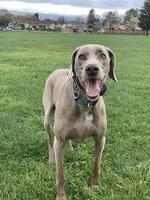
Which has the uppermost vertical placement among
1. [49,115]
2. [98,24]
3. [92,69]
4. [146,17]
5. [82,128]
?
[92,69]

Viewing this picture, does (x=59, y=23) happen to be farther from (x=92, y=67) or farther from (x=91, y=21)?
(x=92, y=67)

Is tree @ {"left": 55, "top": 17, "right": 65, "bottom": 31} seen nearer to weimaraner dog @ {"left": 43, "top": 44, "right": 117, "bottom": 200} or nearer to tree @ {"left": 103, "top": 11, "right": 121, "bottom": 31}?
tree @ {"left": 103, "top": 11, "right": 121, "bottom": 31}

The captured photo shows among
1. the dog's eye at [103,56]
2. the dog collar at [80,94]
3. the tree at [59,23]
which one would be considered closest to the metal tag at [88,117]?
the dog collar at [80,94]

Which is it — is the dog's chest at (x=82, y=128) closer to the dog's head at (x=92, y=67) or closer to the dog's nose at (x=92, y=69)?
the dog's head at (x=92, y=67)

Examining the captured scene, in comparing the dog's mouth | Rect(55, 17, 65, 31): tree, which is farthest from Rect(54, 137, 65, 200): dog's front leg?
Rect(55, 17, 65, 31): tree

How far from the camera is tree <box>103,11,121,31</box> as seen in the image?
4958 inches

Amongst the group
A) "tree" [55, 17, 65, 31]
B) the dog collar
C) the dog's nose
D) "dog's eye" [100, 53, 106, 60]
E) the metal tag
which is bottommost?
"tree" [55, 17, 65, 31]

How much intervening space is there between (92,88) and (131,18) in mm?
122605

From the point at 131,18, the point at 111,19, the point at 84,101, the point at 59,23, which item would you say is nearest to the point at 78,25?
the point at 111,19

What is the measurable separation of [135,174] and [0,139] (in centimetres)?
224

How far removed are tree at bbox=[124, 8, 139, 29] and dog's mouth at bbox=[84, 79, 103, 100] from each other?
373 ft

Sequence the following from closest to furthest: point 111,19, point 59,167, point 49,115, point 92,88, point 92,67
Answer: point 92,67 < point 92,88 < point 59,167 < point 49,115 < point 111,19

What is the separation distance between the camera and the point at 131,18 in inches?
4884

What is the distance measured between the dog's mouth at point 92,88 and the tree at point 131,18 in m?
114
